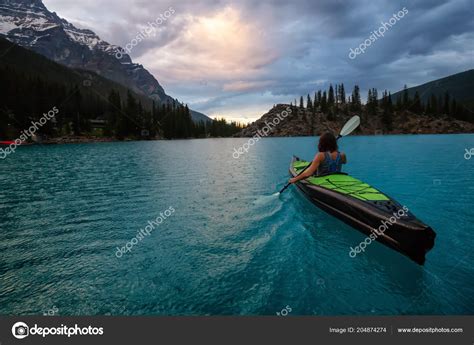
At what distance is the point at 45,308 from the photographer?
15.0 ft

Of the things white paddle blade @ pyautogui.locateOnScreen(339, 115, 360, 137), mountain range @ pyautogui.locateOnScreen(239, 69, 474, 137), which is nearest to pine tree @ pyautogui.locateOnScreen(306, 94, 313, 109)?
mountain range @ pyautogui.locateOnScreen(239, 69, 474, 137)

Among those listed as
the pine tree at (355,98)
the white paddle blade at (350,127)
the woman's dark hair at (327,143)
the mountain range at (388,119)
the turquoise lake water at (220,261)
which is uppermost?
the pine tree at (355,98)

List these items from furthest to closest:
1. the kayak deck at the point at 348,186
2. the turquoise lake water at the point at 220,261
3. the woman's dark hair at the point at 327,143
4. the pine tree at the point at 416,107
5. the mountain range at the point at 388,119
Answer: the pine tree at the point at 416,107, the mountain range at the point at 388,119, the woman's dark hair at the point at 327,143, the kayak deck at the point at 348,186, the turquoise lake water at the point at 220,261

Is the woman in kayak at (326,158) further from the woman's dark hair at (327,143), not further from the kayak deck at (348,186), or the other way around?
the kayak deck at (348,186)

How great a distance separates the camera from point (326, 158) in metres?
10.1

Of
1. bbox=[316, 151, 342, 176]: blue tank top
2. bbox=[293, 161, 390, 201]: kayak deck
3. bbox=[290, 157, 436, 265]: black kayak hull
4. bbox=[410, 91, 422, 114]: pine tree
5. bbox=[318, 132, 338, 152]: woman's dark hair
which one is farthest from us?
bbox=[410, 91, 422, 114]: pine tree

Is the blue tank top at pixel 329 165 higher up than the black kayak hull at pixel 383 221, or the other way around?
the blue tank top at pixel 329 165

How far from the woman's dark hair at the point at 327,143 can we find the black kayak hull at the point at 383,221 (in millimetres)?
1617

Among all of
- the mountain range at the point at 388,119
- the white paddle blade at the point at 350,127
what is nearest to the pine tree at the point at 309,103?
the mountain range at the point at 388,119

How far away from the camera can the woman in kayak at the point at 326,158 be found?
9688 mm

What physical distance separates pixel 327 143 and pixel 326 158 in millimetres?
745

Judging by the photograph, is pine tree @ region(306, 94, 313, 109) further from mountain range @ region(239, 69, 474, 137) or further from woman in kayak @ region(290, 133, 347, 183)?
woman in kayak @ region(290, 133, 347, 183)

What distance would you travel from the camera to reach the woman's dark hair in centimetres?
960

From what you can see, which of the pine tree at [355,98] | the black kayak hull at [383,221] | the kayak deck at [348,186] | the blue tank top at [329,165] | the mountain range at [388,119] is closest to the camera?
the black kayak hull at [383,221]
